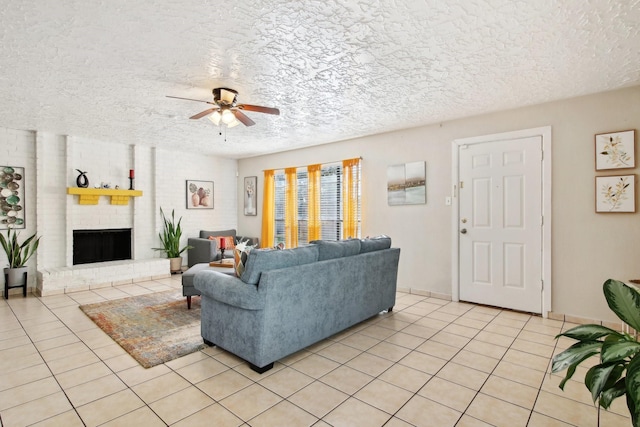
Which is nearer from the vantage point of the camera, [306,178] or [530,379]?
[530,379]

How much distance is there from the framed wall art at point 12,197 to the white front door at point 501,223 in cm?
632

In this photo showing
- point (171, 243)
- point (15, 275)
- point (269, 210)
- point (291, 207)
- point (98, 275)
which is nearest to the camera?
point (15, 275)

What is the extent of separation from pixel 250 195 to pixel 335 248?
458cm

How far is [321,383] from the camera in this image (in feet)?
7.86

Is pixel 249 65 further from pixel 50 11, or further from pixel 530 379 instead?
pixel 530 379

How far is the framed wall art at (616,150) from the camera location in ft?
10.8

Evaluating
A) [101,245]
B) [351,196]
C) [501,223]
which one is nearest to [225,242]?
[101,245]

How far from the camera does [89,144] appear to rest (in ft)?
18.2

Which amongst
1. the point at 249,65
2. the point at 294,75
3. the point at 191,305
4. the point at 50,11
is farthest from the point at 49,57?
the point at 191,305

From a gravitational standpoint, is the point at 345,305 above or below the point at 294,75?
below

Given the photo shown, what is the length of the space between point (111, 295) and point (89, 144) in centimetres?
259

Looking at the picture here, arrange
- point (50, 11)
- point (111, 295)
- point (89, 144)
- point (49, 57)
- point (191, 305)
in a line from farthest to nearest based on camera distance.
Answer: point (89, 144), point (111, 295), point (191, 305), point (49, 57), point (50, 11)

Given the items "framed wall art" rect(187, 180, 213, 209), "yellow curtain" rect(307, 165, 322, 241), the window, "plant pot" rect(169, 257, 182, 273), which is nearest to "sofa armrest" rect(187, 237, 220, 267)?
"plant pot" rect(169, 257, 182, 273)

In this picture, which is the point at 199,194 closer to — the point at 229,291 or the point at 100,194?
the point at 100,194
